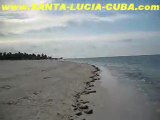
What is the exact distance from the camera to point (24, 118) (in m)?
4.95

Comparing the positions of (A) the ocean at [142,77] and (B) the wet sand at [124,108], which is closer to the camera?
(B) the wet sand at [124,108]

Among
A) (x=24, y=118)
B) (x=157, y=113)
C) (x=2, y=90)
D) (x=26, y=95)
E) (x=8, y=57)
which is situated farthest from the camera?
(x=8, y=57)

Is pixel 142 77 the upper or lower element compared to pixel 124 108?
lower

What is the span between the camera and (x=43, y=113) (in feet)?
17.5

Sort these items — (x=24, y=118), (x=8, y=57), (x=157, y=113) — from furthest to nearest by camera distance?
(x=8, y=57) → (x=157, y=113) → (x=24, y=118)

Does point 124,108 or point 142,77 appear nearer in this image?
point 124,108

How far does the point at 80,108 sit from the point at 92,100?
48.2 inches

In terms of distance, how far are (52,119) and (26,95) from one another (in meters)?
2.15

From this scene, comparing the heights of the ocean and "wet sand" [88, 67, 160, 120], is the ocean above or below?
below

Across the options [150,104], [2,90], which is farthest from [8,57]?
[150,104]

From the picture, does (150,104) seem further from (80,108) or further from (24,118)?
(24,118)

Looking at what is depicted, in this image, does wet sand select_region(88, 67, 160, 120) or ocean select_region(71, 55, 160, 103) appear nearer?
wet sand select_region(88, 67, 160, 120)

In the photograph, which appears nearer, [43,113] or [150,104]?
[43,113]

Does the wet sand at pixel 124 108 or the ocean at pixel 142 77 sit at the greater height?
the wet sand at pixel 124 108
